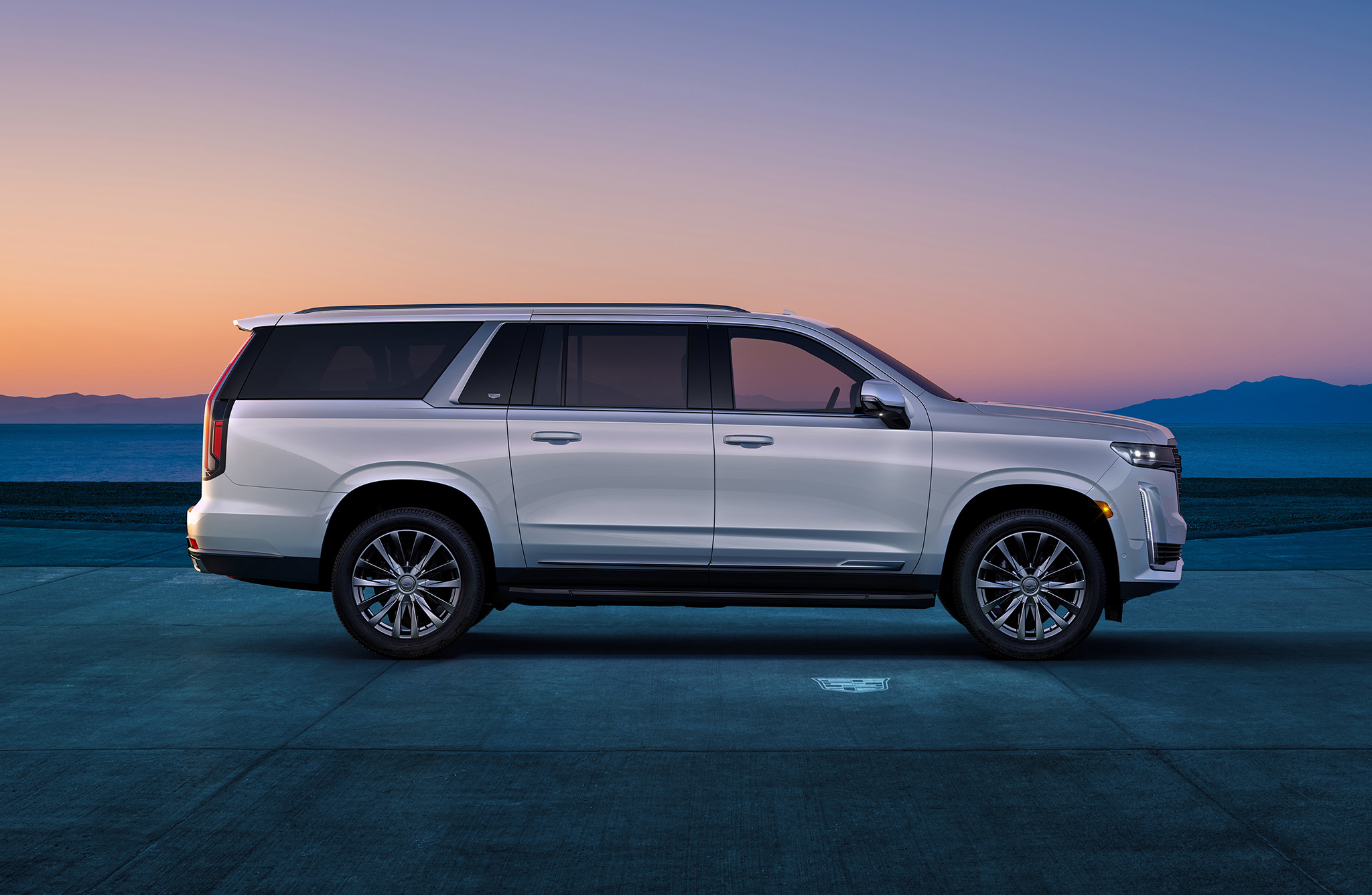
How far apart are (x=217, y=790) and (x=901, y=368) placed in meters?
4.81

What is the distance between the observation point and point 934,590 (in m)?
7.94

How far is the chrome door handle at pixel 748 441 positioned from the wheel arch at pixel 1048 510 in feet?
4.26

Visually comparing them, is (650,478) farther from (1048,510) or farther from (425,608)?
(1048,510)

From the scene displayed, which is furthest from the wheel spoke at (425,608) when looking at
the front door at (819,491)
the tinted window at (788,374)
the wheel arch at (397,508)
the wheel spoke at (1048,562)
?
the wheel spoke at (1048,562)

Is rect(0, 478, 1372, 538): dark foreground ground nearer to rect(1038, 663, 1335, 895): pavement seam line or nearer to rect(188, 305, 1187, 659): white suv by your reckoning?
rect(188, 305, 1187, 659): white suv

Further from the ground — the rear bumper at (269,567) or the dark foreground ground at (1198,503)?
the rear bumper at (269,567)

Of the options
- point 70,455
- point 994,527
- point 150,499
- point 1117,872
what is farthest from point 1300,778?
point 70,455

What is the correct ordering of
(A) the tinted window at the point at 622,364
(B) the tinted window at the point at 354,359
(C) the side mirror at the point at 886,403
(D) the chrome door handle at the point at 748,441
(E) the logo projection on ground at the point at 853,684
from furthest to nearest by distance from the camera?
(B) the tinted window at the point at 354,359
(A) the tinted window at the point at 622,364
(D) the chrome door handle at the point at 748,441
(C) the side mirror at the point at 886,403
(E) the logo projection on ground at the point at 853,684

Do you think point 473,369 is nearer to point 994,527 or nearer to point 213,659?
point 213,659

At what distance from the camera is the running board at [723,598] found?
7766mm

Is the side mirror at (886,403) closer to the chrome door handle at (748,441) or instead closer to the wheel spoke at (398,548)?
the chrome door handle at (748,441)

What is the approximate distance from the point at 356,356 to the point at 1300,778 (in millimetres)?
5835

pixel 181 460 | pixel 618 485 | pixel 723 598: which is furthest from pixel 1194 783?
pixel 181 460

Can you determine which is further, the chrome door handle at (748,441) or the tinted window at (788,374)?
the tinted window at (788,374)
